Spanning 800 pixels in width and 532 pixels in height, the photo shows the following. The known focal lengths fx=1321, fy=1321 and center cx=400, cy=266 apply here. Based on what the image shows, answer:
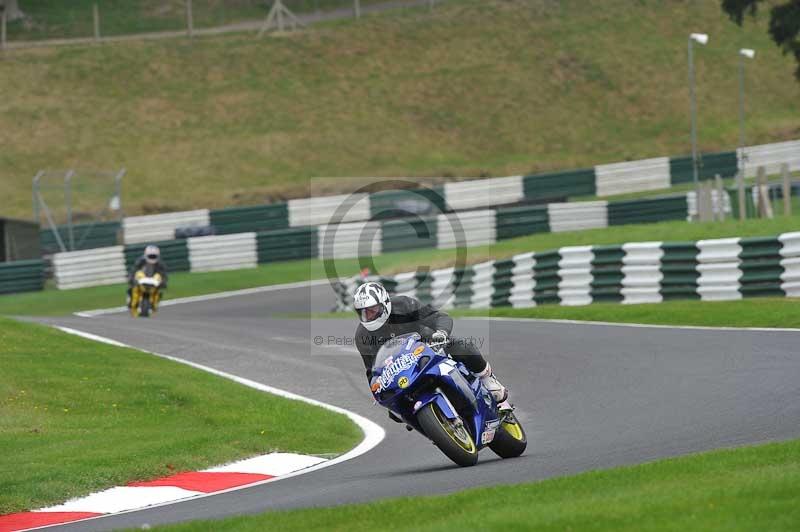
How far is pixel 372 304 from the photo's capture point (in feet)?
34.2

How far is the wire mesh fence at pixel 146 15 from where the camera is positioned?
6081cm

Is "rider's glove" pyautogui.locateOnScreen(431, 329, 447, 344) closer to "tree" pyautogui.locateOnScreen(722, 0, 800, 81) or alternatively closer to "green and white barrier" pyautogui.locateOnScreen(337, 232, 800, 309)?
"green and white barrier" pyautogui.locateOnScreen(337, 232, 800, 309)

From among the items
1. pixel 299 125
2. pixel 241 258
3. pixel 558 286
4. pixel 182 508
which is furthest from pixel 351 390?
pixel 299 125

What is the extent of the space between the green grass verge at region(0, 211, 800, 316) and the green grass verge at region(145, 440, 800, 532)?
16006 millimetres

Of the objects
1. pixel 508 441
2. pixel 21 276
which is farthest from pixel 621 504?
pixel 21 276

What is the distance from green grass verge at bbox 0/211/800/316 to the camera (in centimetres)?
2664

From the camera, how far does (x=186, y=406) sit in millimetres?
14664

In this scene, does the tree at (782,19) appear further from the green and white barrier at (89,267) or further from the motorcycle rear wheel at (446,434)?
the motorcycle rear wheel at (446,434)

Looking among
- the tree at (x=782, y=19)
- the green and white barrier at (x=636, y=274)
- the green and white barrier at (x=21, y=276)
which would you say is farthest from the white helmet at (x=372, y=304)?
the tree at (x=782, y=19)

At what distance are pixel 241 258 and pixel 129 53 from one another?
80.7ft

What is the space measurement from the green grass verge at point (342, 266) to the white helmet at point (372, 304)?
14.7 meters

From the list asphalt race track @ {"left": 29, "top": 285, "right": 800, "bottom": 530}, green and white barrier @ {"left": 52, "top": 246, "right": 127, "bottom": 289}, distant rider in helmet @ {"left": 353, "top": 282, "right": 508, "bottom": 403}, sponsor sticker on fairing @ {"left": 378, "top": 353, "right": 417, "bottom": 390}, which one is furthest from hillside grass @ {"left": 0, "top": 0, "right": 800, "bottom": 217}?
sponsor sticker on fairing @ {"left": 378, "top": 353, "right": 417, "bottom": 390}

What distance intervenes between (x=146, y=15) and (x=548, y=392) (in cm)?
5224

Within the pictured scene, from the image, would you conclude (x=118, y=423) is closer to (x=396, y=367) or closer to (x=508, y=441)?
(x=396, y=367)
